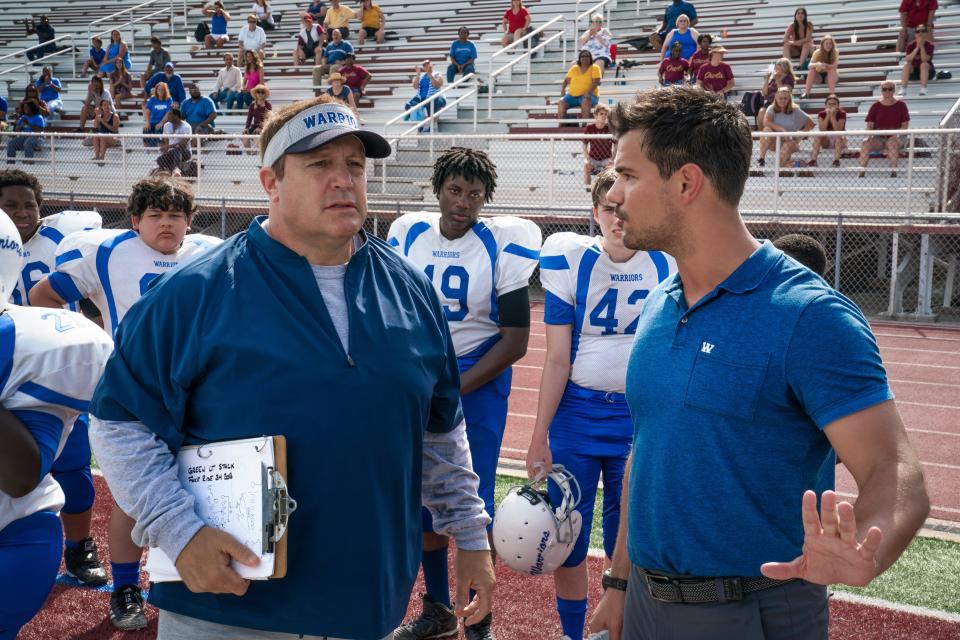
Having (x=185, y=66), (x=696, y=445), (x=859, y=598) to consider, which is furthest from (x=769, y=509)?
(x=185, y=66)

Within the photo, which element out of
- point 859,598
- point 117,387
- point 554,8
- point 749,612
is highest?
point 554,8

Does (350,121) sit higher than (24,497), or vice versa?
(350,121)

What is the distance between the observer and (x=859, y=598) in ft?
15.4

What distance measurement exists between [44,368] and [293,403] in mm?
853

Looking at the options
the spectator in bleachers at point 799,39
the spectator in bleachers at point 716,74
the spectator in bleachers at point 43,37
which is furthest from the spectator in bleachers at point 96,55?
the spectator in bleachers at point 799,39

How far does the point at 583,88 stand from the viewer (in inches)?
661

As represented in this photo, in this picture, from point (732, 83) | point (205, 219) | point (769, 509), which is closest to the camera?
point (769, 509)

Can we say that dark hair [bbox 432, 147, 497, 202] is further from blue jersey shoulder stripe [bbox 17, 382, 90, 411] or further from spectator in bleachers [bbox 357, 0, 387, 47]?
spectator in bleachers [bbox 357, 0, 387, 47]

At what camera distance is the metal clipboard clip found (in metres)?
2.18

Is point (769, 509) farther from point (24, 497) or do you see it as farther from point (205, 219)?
point (205, 219)

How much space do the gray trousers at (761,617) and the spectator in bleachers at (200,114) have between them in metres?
18.1

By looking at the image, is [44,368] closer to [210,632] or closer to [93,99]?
[210,632]

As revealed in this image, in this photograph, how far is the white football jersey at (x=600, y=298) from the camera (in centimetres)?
423

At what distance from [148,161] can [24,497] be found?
15392 mm
